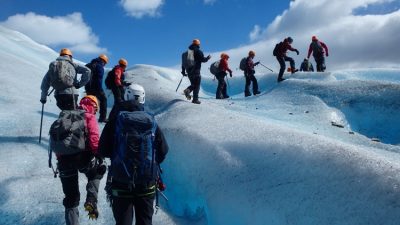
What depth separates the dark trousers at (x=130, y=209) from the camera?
159 inches

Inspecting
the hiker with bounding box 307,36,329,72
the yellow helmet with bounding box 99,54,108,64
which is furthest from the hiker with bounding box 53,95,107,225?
the hiker with bounding box 307,36,329,72

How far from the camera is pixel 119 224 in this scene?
4.04m

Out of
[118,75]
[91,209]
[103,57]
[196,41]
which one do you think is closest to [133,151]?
[91,209]

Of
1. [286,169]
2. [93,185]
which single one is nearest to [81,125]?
[93,185]

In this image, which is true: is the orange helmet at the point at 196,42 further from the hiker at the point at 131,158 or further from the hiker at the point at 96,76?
the hiker at the point at 131,158

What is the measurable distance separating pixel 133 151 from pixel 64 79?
3.94m

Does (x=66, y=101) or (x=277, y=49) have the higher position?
(x=277, y=49)

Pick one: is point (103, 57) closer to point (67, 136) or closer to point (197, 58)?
point (197, 58)

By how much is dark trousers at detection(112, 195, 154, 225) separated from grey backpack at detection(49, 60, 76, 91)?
12.7 feet

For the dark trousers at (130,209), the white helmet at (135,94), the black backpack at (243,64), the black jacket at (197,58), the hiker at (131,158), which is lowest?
the dark trousers at (130,209)

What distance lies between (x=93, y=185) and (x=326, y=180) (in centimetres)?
307

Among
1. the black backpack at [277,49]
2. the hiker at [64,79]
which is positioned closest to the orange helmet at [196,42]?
the hiker at [64,79]

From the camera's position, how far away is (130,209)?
4.08m

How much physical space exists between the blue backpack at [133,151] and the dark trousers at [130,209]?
209mm
